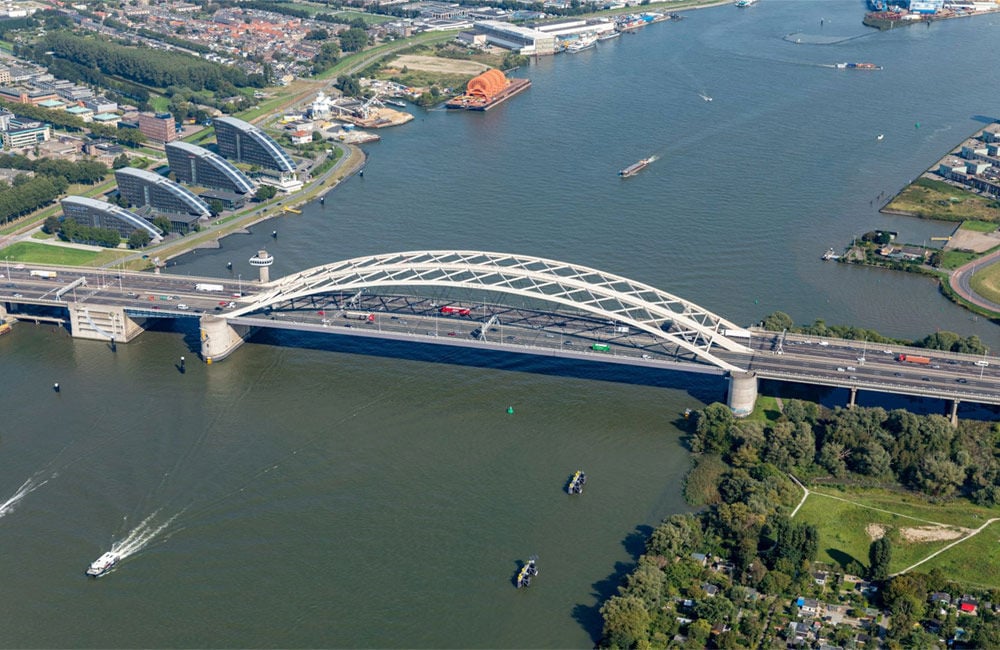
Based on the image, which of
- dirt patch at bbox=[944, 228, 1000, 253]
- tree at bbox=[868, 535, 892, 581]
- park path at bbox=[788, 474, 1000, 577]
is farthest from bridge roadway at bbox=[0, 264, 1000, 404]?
dirt patch at bbox=[944, 228, 1000, 253]

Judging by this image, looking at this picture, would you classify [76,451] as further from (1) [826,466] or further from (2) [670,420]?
(1) [826,466]

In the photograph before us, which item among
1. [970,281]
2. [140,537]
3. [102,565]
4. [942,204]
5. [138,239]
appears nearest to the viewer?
[102,565]

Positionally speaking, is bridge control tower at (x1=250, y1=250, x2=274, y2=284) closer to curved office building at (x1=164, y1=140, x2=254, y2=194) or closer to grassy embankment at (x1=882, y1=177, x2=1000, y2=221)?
curved office building at (x1=164, y1=140, x2=254, y2=194)

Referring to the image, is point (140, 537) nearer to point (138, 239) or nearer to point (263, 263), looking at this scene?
point (263, 263)

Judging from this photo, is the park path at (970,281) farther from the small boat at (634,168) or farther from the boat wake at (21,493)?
the boat wake at (21,493)

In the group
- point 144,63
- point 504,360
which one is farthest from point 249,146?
point 504,360

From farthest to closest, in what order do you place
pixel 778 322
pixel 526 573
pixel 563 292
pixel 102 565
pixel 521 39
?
pixel 521 39 < pixel 778 322 < pixel 563 292 < pixel 102 565 < pixel 526 573

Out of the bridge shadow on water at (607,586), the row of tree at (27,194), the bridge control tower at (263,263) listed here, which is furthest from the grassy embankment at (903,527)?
the row of tree at (27,194)

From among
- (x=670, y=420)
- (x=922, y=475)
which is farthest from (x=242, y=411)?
(x=922, y=475)
